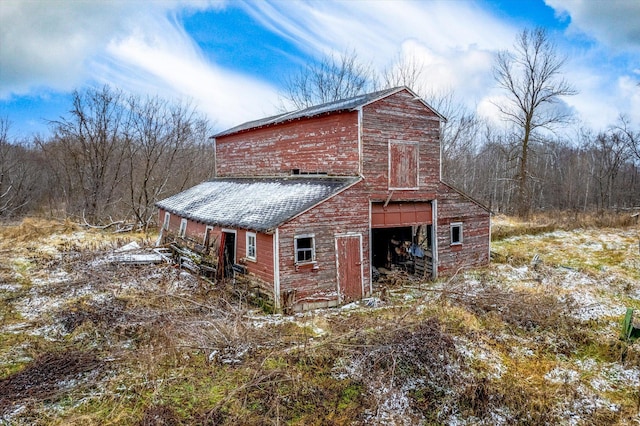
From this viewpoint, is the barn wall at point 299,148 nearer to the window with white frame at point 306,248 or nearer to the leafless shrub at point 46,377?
the window with white frame at point 306,248

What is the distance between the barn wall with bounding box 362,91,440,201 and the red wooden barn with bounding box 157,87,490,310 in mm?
37

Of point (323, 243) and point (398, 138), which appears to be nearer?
point (323, 243)

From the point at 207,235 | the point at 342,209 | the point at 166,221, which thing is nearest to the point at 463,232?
the point at 342,209

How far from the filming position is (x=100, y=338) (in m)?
9.23

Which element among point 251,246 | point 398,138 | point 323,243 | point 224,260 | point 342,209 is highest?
point 398,138

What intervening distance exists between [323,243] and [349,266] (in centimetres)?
129

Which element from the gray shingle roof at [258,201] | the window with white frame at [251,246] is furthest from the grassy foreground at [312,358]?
the gray shingle roof at [258,201]

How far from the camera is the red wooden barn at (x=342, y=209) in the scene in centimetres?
1269

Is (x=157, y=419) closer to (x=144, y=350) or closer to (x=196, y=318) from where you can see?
(x=144, y=350)

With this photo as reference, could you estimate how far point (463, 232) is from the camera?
17188 mm

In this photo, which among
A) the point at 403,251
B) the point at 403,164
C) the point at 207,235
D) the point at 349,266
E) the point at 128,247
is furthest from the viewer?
the point at 128,247

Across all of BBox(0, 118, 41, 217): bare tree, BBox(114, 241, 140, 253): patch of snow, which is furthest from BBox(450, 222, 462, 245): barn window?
BBox(0, 118, 41, 217): bare tree

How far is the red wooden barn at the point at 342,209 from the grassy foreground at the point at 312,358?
117 cm

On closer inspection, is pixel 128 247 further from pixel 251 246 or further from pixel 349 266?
pixel 349 266
